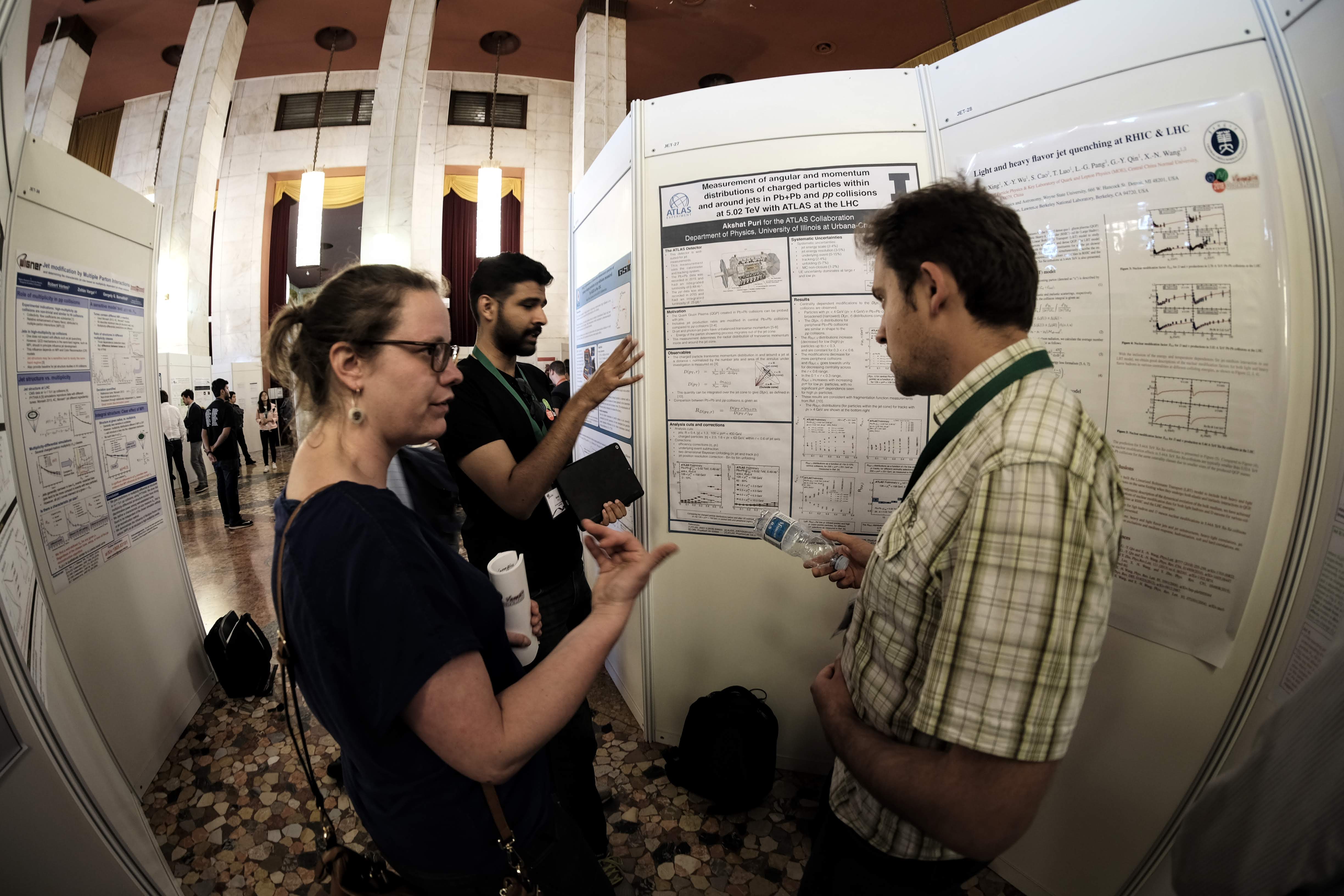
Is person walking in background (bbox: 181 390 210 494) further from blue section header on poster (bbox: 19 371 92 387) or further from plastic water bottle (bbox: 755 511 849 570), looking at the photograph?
plastic water bottle (bbox: 755 511 849 570)

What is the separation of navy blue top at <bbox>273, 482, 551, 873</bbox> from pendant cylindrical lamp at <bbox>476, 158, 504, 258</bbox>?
7983 millimetres

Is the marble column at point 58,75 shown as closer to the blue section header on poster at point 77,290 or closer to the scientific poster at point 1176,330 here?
the blue section header on poster at point 77,290

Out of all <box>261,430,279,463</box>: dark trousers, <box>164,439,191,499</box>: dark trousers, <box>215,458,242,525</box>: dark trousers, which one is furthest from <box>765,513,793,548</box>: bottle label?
<box>261,430,279,463</box>: dark trousers

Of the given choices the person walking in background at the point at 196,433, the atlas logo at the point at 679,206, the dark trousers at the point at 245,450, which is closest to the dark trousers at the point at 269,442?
the dark trousers at the point at 245,450

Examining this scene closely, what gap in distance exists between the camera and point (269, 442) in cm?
943

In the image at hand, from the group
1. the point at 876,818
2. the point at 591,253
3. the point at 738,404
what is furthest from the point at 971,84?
the point at 876,818

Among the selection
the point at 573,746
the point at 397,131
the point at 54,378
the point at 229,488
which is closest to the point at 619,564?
the point at 573,746

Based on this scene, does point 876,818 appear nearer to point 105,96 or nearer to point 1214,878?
point 1214,878

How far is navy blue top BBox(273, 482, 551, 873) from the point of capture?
708mm

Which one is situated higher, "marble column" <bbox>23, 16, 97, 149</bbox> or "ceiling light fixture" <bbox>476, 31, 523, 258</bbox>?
"marble column" <bbox>23, 16, 97, 149</bbox>

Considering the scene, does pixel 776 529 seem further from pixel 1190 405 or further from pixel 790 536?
pixel 1190 405

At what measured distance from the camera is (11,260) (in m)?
1.73

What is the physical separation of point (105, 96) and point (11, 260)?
14.2 metres

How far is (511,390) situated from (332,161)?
1276cm
